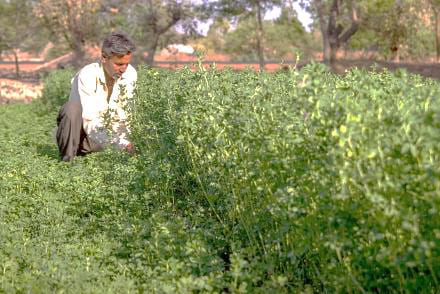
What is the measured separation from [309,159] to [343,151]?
57 cm

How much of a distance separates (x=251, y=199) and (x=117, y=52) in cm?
297

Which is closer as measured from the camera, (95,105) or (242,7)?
(95,105)

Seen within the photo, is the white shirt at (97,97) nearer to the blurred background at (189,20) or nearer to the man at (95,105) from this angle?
the man at (95,105)

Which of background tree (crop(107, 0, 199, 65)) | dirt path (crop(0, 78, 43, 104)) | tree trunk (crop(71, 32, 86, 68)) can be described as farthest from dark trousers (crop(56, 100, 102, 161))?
tree trunk (crop(71, 32, 86, 68))

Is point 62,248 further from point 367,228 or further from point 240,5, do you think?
point 240,5

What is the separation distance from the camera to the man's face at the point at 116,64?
7.66 metres

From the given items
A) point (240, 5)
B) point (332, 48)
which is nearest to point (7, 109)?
point (332, 48)

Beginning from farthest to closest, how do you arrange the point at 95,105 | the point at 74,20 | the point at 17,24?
the point at 17,24
the point at 74,20
the point at 95,105

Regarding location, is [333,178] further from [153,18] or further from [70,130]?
[153,18]

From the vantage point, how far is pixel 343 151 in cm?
342

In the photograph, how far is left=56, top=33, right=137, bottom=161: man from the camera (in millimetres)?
7816

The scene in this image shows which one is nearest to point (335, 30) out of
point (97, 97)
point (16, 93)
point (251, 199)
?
point (16, 93)

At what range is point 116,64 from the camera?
7.72 m

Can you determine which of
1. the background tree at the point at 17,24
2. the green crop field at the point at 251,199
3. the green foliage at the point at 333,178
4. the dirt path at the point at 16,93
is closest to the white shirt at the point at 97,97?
the green crop field at the point at 251,199
